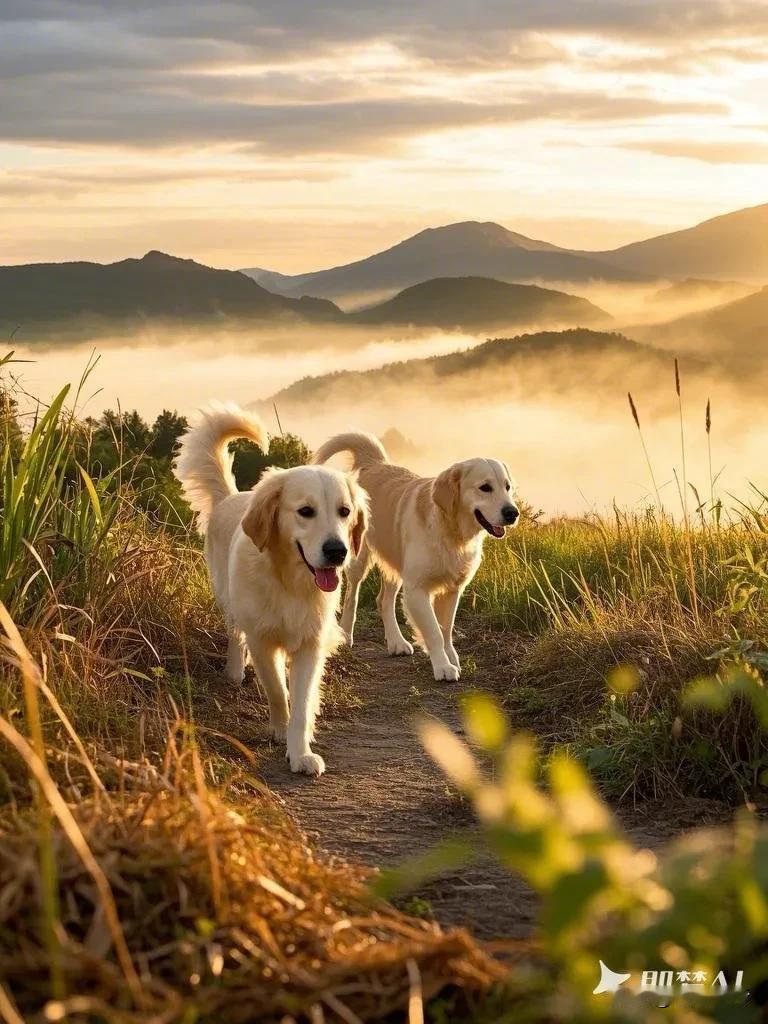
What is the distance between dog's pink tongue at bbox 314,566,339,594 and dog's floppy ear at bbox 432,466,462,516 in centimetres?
245

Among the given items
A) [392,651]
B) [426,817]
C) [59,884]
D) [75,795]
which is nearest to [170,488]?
[392,651]

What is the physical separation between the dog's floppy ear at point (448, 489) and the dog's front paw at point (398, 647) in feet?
4.21

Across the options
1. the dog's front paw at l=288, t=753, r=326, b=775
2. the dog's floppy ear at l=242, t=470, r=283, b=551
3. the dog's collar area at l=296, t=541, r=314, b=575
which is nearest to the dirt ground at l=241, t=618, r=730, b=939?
the dog's front paw at l=288, t=753, r=326, b=775

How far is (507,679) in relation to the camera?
760 centimetres

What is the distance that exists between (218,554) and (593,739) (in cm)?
258

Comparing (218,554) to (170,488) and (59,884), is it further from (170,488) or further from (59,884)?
(59,884)

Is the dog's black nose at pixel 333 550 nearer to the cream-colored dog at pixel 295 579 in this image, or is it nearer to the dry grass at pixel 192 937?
the cream-colored dog at pixel 295 579

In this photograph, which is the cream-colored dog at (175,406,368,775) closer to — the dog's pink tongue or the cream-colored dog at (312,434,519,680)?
the dog's pink tongue

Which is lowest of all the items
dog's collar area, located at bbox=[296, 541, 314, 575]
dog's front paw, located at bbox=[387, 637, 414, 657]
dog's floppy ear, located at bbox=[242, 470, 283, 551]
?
dog's front paw, located at bbox=[387, 637, 414, 657]

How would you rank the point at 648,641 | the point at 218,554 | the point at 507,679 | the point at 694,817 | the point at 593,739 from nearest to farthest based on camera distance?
the point at 694,817 → the point at 593,739 → the point at 648,641 → the point at 218,554 → the point at 507,679

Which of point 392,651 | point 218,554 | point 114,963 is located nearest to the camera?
point 114,963

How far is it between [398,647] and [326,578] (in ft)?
10.8

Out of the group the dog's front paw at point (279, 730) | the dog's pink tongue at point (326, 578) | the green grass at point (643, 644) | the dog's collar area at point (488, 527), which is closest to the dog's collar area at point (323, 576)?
the dog's pink tongue at point (326, 578)

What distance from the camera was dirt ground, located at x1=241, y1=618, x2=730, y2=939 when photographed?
3605 mm
